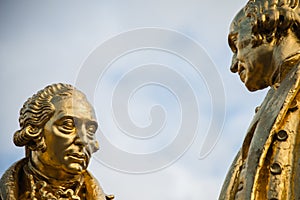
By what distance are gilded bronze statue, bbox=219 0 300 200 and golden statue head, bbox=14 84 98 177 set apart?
6.61 feet

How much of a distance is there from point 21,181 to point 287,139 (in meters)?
2.90

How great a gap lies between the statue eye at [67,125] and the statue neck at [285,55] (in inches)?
90.7

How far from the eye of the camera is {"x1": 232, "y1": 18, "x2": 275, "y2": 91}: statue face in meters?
3.81

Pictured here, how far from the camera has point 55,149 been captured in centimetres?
587

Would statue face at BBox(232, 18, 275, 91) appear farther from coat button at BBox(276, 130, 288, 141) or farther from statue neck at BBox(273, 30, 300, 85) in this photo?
coat button at BBox(276, 130, 288, 141)

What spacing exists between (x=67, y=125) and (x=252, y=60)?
227 cm

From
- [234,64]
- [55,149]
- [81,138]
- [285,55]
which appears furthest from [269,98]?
[55,149]

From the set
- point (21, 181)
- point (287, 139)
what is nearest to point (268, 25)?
point (287, 139)

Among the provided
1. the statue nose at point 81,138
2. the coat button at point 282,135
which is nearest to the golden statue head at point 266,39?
the coat button at point 282,135

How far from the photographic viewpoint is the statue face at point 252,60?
150 inches

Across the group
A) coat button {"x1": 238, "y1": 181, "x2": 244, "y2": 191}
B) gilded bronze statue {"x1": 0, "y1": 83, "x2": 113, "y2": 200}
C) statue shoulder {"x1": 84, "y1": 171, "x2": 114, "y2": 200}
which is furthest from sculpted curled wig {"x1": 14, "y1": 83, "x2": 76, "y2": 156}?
coat button {"x1": 238, "y1": 181, "x2": 244, "y2": 191}

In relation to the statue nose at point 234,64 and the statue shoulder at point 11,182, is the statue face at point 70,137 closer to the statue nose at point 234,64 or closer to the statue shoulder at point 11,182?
the statue shoulder at point 11,182

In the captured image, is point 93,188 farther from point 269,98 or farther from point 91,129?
point 269,98

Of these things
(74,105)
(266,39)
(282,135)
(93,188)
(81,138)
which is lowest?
(282,135)
